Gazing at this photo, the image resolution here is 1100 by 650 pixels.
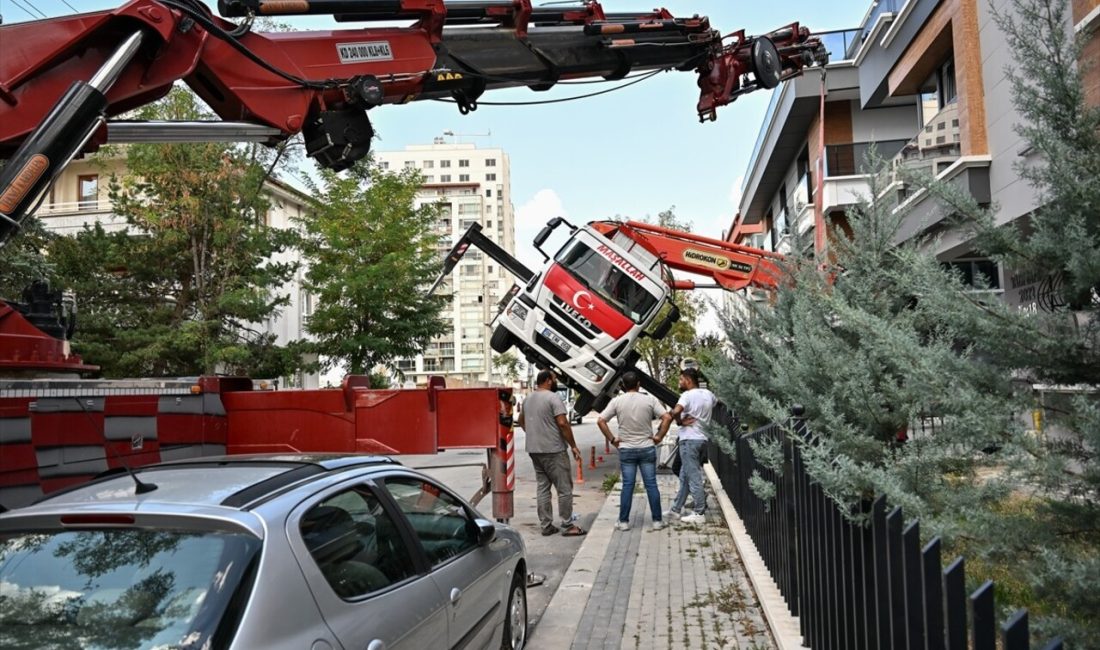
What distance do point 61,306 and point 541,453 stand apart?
5282mm

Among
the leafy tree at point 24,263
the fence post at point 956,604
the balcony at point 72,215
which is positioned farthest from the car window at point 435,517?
the balcony at point 72,215

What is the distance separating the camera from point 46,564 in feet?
10.0

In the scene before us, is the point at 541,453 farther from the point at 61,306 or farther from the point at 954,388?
the point at 954,388

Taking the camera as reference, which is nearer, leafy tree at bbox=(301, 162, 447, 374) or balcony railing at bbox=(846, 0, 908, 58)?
balcony railing at bbox=(846, 0, 908, 58)

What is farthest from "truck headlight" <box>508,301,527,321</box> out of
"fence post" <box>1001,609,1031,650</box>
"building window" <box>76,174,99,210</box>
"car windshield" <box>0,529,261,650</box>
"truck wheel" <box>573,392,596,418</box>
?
"building window" <box>76,174,99,210</box>

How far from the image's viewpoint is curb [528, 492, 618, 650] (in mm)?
6020

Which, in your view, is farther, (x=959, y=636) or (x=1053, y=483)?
(x=1053, y=483)

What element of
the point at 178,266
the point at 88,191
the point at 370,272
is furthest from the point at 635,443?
the point at 88,191

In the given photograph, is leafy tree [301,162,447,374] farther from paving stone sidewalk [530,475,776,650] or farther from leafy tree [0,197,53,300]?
paving stone sidewalk [530,475,776,650]

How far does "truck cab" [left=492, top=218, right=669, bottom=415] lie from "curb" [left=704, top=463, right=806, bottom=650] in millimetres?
4930

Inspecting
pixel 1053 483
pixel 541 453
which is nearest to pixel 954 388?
pixel 1053 483

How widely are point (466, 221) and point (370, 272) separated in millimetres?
106143

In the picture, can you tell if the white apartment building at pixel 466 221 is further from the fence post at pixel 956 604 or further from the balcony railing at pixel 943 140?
the fence post at pixel 956 604

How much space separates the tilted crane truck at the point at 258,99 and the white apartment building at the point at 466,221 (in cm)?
10844
